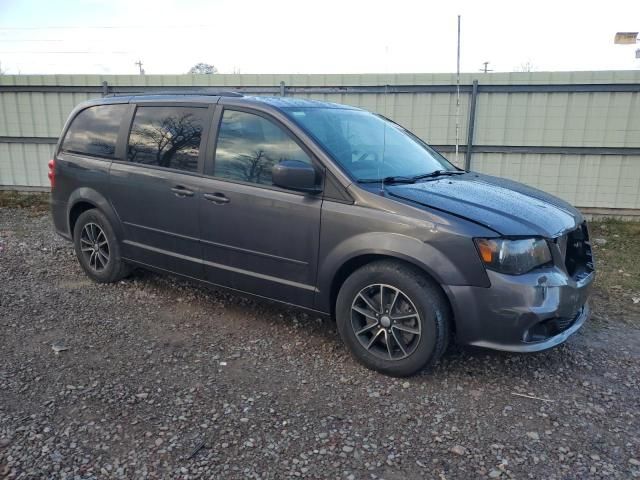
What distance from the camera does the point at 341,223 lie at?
133 inches

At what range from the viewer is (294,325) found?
4.20 metres

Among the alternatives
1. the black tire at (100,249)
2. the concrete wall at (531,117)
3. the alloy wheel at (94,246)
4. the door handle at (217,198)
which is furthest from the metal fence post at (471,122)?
the alloy wheel at (94,246)

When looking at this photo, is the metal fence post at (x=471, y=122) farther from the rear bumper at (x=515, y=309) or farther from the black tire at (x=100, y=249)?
the black tire at (x=100, y=249)

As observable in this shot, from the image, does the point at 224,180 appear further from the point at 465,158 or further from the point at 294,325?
the point at 465,158

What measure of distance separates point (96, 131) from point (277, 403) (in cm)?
326

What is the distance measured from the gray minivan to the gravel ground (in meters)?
0.35

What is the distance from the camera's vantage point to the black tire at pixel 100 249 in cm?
480

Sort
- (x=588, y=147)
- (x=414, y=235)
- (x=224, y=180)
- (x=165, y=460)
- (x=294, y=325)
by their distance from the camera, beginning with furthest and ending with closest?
(x=588, y=147)
(x=294, y=325)
(x=224, y=180)
(x=414, y=235)
(x=165, y=460)

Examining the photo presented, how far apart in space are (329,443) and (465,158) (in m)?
6.69

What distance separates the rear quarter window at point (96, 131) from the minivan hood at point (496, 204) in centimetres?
272

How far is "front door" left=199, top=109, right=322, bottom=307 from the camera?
11.7ft

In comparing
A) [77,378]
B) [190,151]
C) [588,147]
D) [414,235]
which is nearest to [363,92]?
[588,147]

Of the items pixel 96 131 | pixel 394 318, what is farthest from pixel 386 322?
pixel 96 131

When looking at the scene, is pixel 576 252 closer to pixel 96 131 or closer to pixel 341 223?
pixel 341 223
